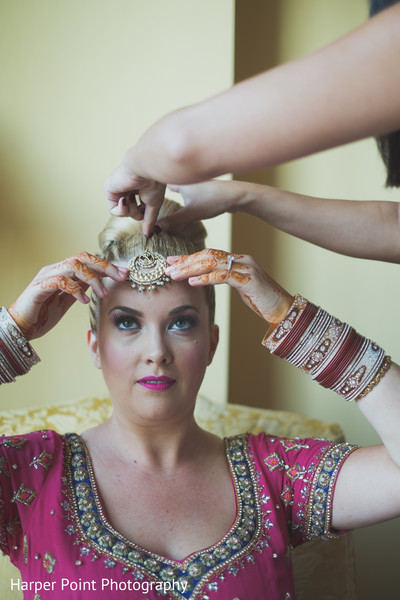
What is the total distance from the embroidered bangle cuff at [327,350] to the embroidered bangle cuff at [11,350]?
49cm

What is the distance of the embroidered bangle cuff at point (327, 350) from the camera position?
1.32 metres

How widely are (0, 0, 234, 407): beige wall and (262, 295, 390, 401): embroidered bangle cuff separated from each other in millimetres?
984

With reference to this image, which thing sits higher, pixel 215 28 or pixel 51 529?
pixel 215 28

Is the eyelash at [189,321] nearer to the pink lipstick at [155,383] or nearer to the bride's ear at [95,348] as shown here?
the pink lipstick at [155,383]

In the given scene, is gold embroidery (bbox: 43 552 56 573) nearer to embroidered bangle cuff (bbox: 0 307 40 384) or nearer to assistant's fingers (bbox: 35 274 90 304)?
embroidered bangle cuff (bbox: 0 307 40 384)

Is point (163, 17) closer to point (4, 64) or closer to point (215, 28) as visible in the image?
point (215, 28)

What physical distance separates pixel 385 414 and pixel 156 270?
56cm

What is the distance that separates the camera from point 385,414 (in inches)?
53.0

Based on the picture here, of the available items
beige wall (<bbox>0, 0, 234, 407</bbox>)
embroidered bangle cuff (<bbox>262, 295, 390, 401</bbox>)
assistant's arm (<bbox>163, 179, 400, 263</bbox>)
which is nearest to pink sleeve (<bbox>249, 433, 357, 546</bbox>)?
embroidered bangle cuff (<bbox>262, 295, 390, 401</bbox>)

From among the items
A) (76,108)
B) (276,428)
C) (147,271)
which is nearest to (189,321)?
(147,271)

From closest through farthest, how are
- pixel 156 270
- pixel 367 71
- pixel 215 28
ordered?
pixel 367 71, pixel 156 270, pixel 215 28

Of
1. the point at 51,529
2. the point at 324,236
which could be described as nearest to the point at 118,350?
the point at 51,529

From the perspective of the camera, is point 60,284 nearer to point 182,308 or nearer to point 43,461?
point 182,308

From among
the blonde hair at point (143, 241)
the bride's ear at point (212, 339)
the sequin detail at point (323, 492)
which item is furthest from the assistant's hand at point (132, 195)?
the sequin detail at point (323, 492)
